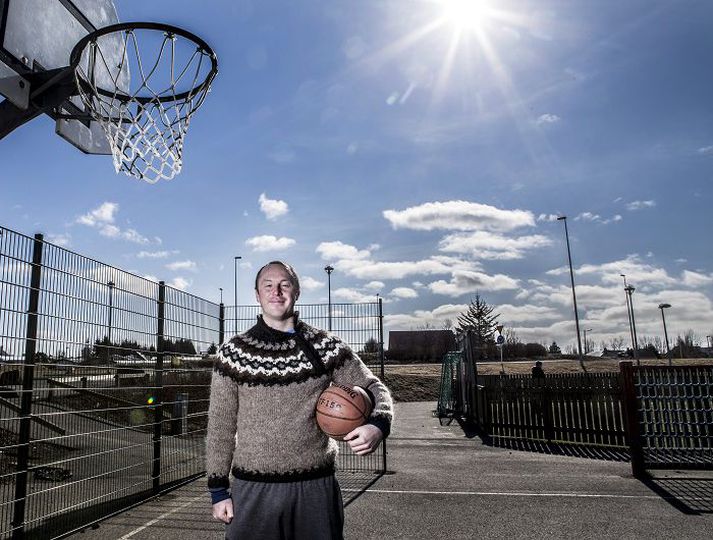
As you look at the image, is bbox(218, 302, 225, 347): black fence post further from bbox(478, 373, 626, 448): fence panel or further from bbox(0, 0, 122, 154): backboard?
bbox(478, 373, 626, 448): fence panel

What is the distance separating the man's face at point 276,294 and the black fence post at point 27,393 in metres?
3.39

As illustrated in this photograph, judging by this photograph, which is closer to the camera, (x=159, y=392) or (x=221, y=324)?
(x=159, y=392)

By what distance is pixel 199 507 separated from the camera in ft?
23.1

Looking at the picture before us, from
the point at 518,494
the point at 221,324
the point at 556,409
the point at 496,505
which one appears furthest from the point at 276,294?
the point at 556,409

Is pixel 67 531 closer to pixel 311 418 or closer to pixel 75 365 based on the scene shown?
pixel 75 365

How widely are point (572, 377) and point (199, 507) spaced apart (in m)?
9.03

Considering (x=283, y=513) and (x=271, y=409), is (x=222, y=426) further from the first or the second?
(x=283, y=513)

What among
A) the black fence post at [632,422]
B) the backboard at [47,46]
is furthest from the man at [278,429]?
the black fence post at [632,422]

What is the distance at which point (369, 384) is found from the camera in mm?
3385

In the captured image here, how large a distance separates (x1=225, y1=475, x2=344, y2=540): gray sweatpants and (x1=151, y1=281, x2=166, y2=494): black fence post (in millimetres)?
5178

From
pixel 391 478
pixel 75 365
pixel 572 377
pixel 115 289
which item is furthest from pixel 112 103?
pixel 572 377

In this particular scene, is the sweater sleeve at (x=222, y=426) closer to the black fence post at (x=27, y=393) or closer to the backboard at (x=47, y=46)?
the black fence post at (x=27, y=393)

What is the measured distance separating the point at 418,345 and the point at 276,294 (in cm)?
5681

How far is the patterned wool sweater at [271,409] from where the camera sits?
10.1 ft
